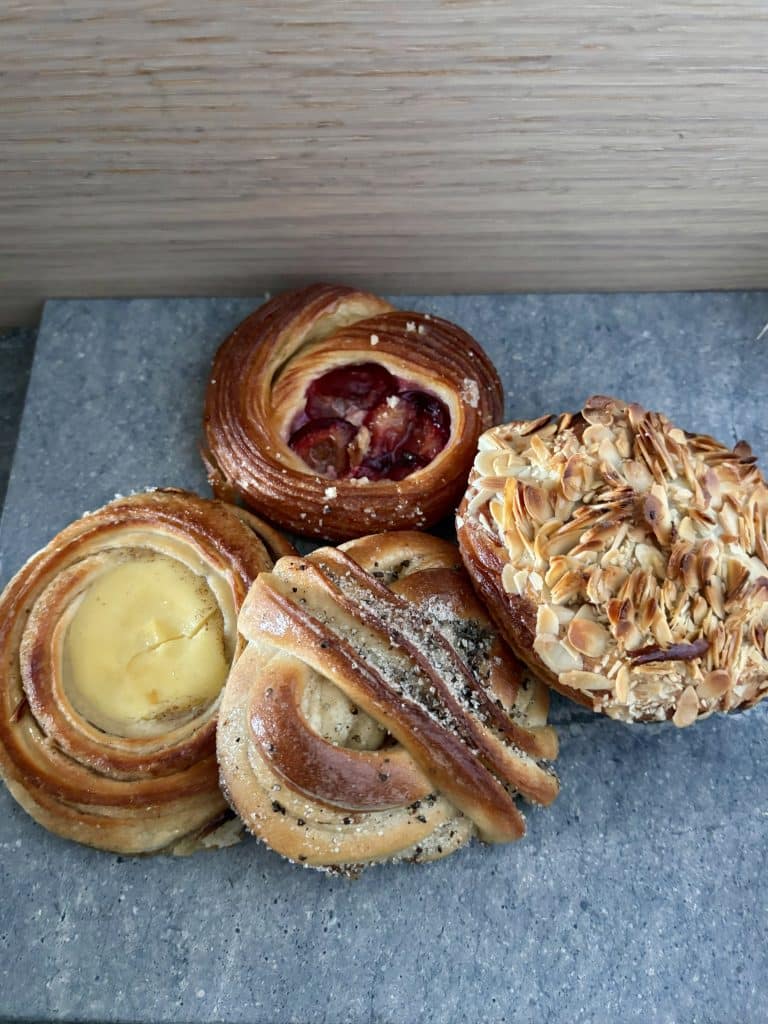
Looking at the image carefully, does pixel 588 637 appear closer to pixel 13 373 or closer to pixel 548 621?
pixel 548 621

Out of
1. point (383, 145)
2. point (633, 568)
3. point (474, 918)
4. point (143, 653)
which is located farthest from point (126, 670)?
point (383, 145)

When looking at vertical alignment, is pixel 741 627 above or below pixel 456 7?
below

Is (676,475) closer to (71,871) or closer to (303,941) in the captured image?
(303,941)

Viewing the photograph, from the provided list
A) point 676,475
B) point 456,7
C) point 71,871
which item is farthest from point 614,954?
point 456,7

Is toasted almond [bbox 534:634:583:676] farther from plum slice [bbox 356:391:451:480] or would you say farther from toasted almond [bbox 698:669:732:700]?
plum slice [bbox 356:391:451:480]

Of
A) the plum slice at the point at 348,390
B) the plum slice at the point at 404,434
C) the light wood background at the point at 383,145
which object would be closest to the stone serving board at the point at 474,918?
the plum slice at the point at 404,434

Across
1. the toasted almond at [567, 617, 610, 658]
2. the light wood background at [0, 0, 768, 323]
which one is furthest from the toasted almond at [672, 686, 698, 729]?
the light wood background at [0, 0, 768, 323]
